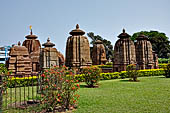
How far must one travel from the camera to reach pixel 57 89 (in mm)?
4629

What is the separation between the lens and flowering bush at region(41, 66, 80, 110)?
4.55 m

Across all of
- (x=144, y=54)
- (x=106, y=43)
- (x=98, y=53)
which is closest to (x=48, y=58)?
(x=144, y=54)

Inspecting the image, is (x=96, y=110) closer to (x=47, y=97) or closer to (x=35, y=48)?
(x=47, y=97)

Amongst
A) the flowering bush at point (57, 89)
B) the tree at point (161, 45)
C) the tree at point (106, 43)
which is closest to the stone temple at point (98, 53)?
the flowering bush at point (57, 89)

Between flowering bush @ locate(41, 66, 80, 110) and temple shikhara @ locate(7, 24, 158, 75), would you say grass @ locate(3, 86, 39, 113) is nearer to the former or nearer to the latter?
flowering bush @ locate(41, 66, 80, 110)

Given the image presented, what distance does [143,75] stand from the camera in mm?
14906

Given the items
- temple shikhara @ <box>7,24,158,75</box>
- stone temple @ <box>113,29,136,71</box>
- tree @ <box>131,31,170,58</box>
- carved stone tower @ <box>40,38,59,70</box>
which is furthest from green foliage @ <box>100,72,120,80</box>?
tree @ <box>131,31,170,58</box>

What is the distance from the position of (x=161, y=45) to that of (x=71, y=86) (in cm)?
4523

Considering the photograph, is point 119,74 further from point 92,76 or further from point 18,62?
→ point 18,62

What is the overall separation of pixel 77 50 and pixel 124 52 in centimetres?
456

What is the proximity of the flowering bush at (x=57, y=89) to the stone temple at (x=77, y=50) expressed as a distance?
7.22 metres

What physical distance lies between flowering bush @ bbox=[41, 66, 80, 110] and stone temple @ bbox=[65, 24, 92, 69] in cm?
722

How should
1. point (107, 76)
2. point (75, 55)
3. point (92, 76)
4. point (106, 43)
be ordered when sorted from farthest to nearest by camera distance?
point (106, 43) < point (107, 76) < point (75, 55) < point (92, 76)

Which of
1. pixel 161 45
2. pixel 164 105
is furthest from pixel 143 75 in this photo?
pixel 161 45
